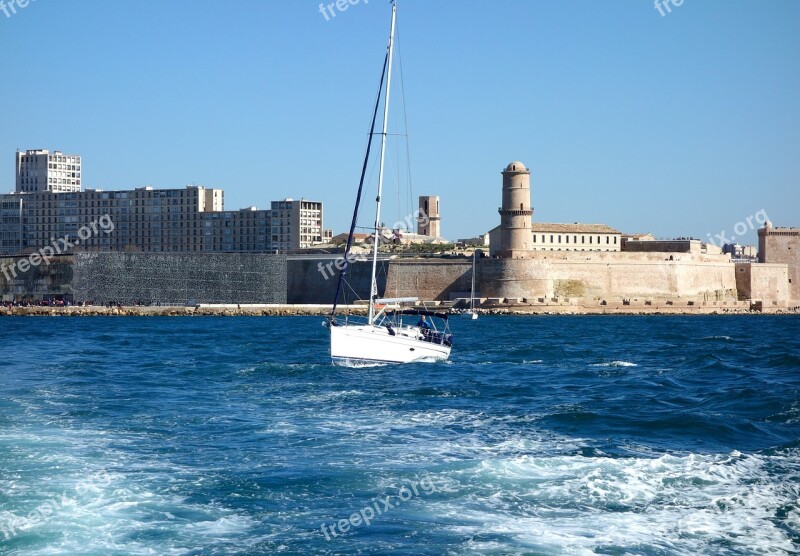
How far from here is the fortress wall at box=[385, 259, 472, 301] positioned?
2426 inches

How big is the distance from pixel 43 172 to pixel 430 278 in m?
79.6

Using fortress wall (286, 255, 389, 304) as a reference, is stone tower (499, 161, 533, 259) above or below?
above

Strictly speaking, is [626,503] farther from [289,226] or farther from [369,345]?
[289,226]

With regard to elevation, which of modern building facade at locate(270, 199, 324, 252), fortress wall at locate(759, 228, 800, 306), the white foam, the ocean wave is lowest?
the white foam

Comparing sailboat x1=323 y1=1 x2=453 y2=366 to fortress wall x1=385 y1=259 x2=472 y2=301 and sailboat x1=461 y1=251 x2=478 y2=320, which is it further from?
fortress wall x1=385 y1=259 x2=472 y2=301

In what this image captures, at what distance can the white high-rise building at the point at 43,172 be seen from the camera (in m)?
125

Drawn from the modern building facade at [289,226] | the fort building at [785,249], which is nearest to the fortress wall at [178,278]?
the modern building facade at [289,226]

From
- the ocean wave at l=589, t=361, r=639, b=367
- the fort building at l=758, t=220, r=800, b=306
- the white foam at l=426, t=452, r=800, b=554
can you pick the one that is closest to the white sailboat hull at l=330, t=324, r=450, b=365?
the ocean wave at l=589, t=361, r=639, b=367

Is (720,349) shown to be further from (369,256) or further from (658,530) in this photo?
(369,256)

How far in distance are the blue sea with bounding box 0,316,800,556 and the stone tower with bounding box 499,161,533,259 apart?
1476 inches

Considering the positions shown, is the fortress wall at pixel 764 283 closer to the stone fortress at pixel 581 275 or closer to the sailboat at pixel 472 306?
the stone fortress at pixel 581 275

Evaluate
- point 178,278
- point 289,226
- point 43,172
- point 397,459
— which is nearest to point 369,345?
point 397,459

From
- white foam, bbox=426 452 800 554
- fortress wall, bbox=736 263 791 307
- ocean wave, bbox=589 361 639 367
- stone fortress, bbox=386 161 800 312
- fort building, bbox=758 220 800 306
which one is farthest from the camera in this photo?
fort building, bbox=758 220 800 306

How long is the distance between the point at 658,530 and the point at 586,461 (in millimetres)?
2756
